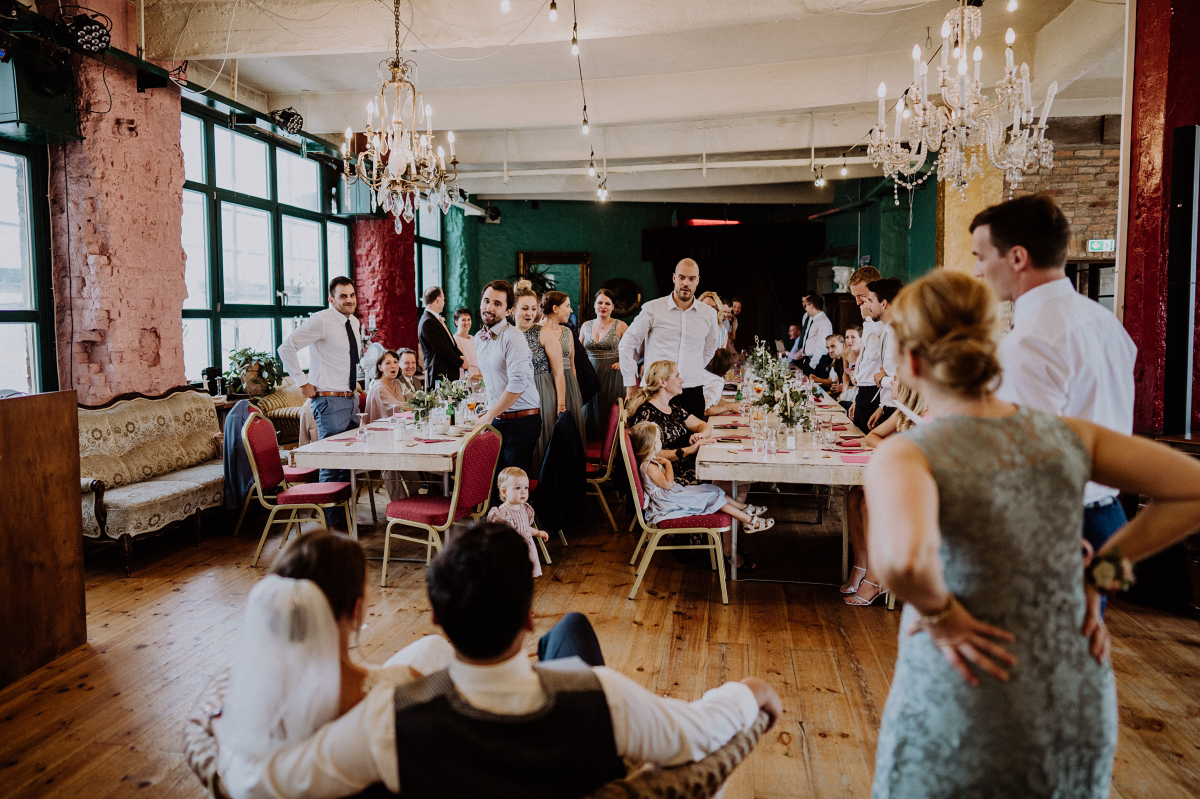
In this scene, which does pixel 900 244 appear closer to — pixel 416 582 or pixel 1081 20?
pixel 1081 20

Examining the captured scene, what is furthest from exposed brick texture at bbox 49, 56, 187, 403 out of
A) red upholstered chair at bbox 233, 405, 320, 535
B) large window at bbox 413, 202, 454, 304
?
large window at bbox 413, 202, 454, 304

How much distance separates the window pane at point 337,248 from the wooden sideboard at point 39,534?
6459mm

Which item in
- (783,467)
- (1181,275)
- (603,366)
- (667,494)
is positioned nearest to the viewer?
(783,467)

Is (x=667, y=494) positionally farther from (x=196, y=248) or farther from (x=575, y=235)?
(x=575, y=235)

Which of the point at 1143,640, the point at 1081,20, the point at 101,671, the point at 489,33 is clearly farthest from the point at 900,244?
the point at 101,671

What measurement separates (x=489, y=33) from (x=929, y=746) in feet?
18.6

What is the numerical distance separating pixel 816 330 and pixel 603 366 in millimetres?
4640

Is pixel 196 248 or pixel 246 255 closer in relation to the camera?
pixel 196 248

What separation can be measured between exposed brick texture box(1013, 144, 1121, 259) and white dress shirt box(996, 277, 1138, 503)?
6519 mm

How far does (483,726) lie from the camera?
122cm

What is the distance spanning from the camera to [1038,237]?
194 centimetres

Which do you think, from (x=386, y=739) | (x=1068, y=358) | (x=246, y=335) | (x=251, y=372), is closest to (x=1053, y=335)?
(x=1068, y=358)

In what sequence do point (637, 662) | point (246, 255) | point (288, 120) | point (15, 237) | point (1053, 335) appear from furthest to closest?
point (246, 255) → point (288, 120) → point (15, 237) → point (637, 662) → point (1053, 335)

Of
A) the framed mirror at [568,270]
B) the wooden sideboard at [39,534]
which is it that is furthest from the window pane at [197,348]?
the framed mirror at [568,270]
